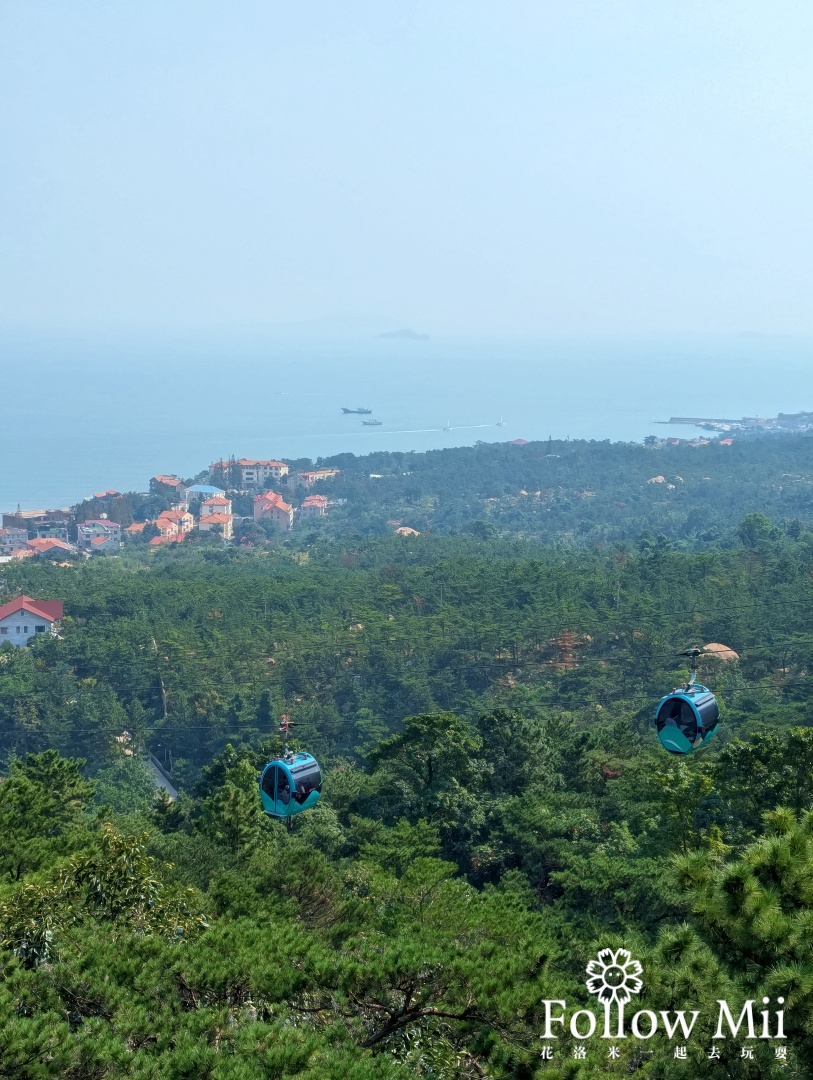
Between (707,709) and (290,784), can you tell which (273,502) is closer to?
(290,784)

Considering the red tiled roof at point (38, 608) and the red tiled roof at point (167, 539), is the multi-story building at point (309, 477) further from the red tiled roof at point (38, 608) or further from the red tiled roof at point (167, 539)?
the red tiled roof at point (38, 608)

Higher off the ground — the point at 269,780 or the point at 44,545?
the point at 269,780

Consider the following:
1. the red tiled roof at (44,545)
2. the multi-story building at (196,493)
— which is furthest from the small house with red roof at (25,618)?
the multi-story building at (196,493)

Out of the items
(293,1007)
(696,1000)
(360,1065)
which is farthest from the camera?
(293,1007)

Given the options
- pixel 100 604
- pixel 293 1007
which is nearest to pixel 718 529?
pixel 100 604

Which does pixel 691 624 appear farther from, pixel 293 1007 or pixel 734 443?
pixel 734 443

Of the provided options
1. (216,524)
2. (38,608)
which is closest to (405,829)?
(38,608)
